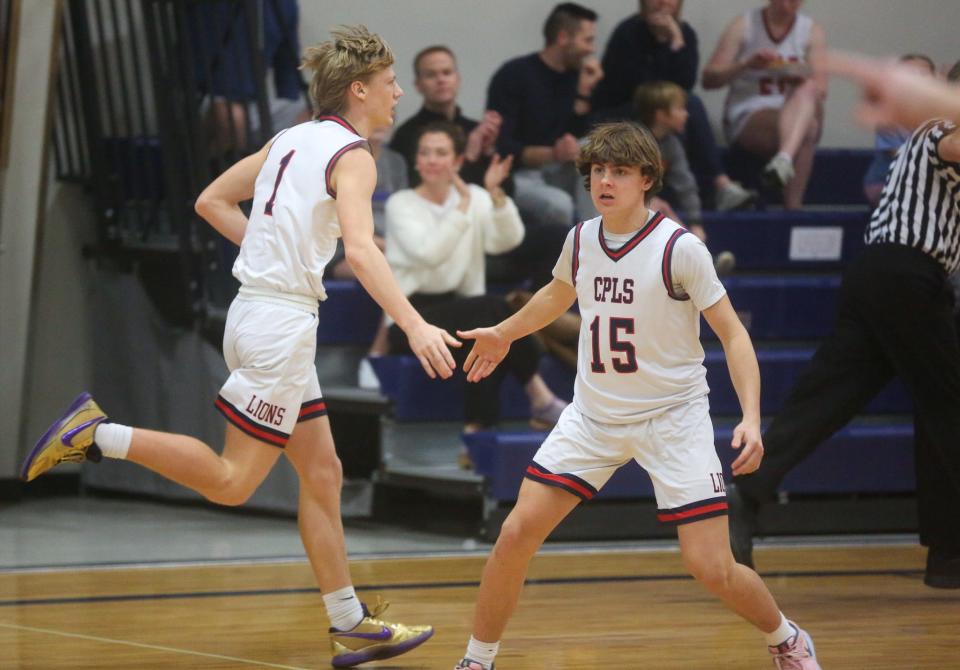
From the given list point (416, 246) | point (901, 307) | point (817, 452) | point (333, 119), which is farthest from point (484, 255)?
point (333, 119)

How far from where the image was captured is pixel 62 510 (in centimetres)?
593

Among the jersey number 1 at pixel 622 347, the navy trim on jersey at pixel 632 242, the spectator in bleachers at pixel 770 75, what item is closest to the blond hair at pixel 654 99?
the spectator in bleachers at pixel 770 75

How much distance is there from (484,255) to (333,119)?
2459 millimetres

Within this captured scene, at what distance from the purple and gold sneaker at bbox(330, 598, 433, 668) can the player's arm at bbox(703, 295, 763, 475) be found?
0.99m

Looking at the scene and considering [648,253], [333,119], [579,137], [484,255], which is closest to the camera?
[648,253]

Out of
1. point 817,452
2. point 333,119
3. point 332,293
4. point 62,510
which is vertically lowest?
point 62,510

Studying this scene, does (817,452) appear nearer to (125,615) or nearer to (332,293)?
(332,293)

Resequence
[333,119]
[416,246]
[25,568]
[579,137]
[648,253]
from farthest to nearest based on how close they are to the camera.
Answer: [579,137]
[416,246]
[25,568]
[333,119]
[648,253]

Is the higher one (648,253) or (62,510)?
(648,253)

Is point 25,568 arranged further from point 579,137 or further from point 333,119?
point 579,137

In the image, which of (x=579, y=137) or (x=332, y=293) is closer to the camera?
(x=332, y=293)

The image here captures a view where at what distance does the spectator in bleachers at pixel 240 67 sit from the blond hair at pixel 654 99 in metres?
1.44

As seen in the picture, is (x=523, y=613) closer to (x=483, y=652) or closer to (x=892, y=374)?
(x=483, y=652)

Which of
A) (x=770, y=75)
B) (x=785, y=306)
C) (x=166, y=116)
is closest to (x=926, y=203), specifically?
(x=785, y=306)
